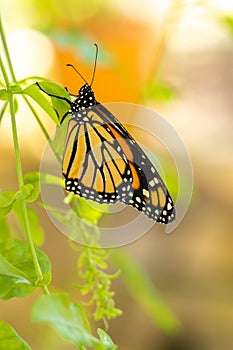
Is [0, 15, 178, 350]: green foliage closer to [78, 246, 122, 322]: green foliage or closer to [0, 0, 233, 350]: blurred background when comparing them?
[78, 246, 122, 322]: green foliage

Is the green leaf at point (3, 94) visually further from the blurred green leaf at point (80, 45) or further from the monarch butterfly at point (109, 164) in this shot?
the blurred green leaf at point (80, 45)

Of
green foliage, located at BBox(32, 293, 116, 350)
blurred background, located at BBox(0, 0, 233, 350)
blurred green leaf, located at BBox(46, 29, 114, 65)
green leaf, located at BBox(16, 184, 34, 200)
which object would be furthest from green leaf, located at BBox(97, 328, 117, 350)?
blurred background, located at BBox(0, 0, 233, 350)

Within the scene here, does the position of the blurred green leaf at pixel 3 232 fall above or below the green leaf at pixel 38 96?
below

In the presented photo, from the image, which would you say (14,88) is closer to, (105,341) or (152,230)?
(105,341)

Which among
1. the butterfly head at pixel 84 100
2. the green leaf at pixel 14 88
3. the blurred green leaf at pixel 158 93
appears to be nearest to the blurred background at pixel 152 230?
the blurred green leaf at pixel 158 93

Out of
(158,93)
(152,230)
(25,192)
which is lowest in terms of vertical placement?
(25,192)

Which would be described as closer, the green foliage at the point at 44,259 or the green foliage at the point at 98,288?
the green foliage at the point at 44,259

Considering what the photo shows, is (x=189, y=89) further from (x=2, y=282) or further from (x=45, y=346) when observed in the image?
(x=2, y=282)

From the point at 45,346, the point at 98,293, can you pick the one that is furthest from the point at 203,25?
the point at 98,293

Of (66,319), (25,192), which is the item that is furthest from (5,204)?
(66,319)
